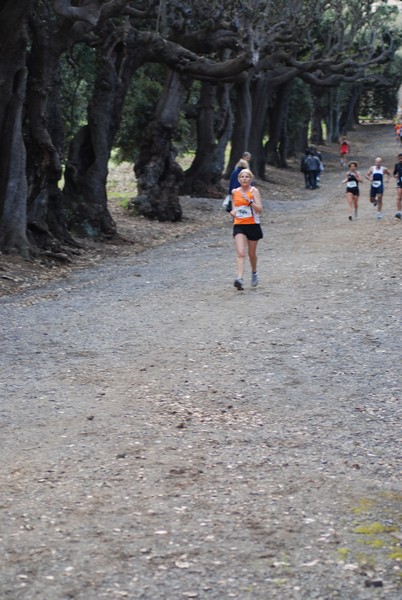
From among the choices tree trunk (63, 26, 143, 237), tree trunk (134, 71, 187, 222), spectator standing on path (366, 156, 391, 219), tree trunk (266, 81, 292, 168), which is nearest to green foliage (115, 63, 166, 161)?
tree trunk (134, 71, 187, 222)

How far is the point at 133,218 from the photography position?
28344mm

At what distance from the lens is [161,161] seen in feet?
93.3

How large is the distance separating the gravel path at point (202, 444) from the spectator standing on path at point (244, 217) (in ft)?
1.54

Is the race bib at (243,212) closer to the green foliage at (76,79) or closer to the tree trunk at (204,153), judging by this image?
the green foliage at (76,79)

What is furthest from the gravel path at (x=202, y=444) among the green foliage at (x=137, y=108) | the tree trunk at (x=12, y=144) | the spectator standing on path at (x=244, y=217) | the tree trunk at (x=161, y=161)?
the green foliage at (x=137, y=108)

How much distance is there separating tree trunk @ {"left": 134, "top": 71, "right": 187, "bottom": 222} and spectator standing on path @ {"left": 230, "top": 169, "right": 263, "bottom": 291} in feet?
39.6

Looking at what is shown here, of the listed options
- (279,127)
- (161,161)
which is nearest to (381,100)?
(279,127)

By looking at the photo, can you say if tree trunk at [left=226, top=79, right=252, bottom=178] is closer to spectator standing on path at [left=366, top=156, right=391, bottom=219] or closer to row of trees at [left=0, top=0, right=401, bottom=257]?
row of trees at [left=0, top=0, right=401, bottom=257]

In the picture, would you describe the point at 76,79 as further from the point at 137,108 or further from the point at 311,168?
the point at 311,168

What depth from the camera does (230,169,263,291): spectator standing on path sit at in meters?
16.2

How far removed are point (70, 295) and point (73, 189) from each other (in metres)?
8.00

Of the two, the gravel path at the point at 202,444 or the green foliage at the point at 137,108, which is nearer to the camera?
the gravel path at the point at 202,444

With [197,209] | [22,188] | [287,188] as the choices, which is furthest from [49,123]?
[287,188]

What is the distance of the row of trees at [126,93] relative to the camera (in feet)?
63.0
